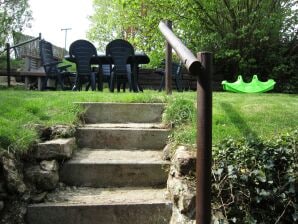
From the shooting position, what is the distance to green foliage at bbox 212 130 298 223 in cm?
310

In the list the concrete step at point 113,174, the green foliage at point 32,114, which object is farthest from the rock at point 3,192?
the concrete step at point 113,174

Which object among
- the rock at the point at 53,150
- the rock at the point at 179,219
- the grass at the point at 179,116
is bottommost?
the rock at the point at 179,219

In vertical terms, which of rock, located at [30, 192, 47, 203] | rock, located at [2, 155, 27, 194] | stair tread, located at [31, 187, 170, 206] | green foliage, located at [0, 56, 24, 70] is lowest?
stair tread, located at [31, 187, 170, 206]

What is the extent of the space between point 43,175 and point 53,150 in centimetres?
29

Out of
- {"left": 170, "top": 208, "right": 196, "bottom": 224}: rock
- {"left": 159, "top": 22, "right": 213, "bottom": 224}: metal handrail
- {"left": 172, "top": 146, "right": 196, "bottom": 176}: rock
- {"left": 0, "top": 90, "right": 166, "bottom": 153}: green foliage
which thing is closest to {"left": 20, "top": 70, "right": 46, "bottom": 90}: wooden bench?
{"left": 0, "top": 90, "right": 166, "bottom": 153}: green foliage

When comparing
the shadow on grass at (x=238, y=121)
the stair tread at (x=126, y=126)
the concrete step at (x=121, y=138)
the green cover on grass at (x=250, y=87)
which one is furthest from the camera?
the green cover on grass at (x=250, y=87)

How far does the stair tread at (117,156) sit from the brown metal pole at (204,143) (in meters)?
1.20

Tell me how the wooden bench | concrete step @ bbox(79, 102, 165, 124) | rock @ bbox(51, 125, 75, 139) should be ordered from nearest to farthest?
rock @ bbox(51, 125, 75, 139) < concrete step @ bbox(79, 102, 165, 124) < the wooden bench

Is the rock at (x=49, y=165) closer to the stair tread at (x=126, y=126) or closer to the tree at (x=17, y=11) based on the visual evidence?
the stair tread at (x=126, y=126)

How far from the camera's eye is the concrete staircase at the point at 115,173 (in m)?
3.24

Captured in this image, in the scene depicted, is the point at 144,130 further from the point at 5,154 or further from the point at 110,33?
the point at 110,33

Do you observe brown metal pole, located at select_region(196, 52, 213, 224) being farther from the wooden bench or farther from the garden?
the wooden bench

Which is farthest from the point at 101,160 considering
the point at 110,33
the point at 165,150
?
the point at 110,33

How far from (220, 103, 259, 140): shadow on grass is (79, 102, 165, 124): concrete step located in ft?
2.41
